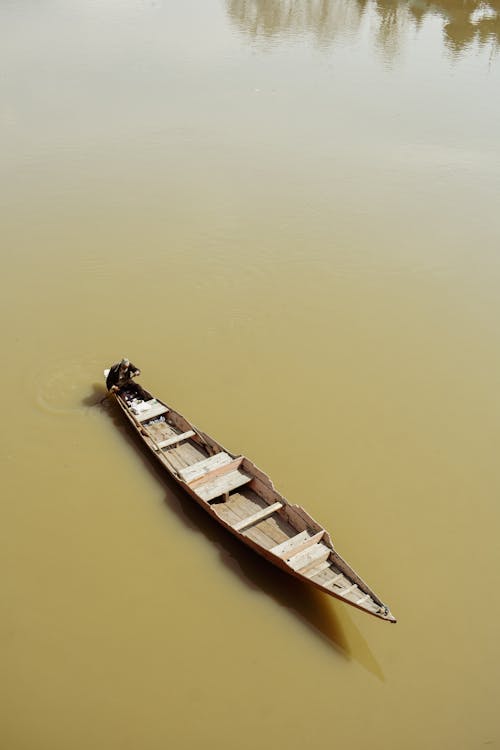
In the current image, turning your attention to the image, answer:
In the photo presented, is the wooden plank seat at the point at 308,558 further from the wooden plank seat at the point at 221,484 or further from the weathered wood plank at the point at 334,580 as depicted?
the wooden plank seat at the point at 221,484

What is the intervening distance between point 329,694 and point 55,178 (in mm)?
14040

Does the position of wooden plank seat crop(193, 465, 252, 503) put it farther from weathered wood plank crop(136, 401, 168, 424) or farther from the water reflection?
the water reflection

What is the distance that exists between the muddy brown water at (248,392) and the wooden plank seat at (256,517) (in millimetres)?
337

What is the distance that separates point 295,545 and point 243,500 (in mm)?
1277

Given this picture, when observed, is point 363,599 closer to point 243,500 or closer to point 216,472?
point 243,500

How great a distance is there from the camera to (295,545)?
823 cm

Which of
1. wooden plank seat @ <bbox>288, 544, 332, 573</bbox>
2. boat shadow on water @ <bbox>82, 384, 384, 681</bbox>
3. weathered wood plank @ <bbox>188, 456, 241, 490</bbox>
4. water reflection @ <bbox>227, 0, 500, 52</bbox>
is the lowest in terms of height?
A: boat shadow on water @ <bbox>82, 384, 384, 681</bbox>

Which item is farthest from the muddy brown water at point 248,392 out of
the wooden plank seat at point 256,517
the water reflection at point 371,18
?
the water reflection at point 371,18

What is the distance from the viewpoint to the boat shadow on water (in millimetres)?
7668

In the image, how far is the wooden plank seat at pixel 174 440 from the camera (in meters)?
9.84

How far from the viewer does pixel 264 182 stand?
1697 centimetres

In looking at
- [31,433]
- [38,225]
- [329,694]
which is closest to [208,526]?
[329,694]

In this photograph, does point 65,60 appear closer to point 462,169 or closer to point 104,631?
point 462,169

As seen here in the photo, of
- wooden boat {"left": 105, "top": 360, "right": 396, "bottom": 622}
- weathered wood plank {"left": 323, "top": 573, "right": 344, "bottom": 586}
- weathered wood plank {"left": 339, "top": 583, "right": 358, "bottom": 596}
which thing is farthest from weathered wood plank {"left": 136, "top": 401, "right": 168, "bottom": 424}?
weathered wood plank {"left": 339, "top": 583, "right": 358, "bottom": 596}
